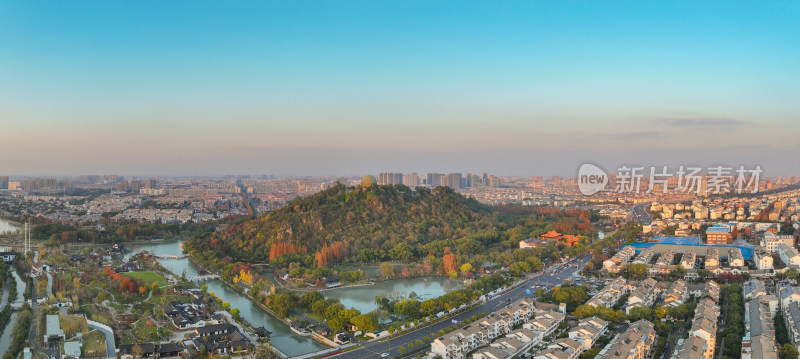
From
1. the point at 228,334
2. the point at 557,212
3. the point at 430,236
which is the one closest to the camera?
the point at 228,334

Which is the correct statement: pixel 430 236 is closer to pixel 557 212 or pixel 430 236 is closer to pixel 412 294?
pixel 412 294

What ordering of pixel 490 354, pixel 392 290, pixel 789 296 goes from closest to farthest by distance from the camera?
pixel 490 354, pixel 789 296, pixel 392 290

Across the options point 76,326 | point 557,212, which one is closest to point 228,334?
point 76,326

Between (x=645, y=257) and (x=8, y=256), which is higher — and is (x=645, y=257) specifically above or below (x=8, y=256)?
above

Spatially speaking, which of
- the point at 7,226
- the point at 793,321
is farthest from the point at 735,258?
the point at 7,226

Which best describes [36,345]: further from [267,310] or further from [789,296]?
[789,296]

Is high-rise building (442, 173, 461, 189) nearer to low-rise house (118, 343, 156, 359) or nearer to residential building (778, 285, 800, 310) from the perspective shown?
residential building (778, 285, 800, 310)
